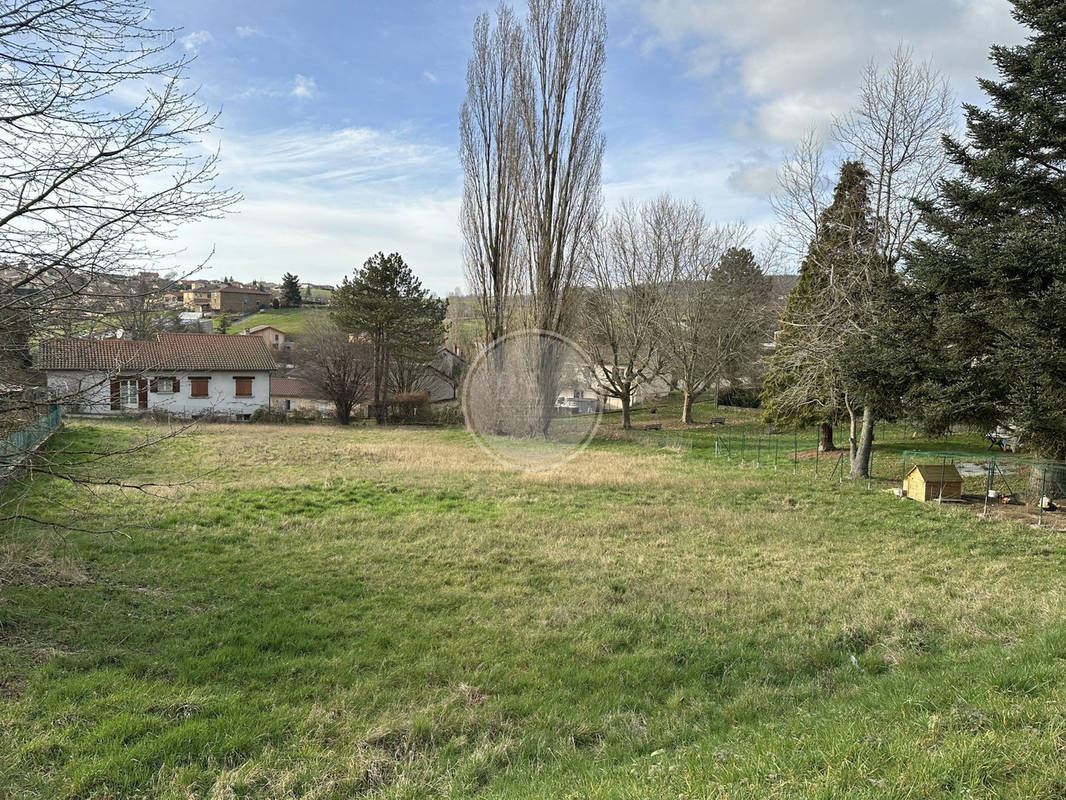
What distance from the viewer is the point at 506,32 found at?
27.5m

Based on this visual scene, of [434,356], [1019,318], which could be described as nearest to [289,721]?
[1019,318]

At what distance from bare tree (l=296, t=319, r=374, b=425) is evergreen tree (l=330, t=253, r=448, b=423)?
0.77 m

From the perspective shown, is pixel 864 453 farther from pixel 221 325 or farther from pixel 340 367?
pixel 221 325

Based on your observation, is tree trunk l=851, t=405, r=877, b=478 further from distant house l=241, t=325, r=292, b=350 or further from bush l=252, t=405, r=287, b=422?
distant house l=241, t=325, r=292, b=350

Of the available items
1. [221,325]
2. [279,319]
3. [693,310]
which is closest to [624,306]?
[693,310]

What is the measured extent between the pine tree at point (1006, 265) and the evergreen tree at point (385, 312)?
29.8 m

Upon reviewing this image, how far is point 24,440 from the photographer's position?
1310 cm

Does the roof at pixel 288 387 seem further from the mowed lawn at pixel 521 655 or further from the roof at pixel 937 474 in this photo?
the roof at pixel 937 474

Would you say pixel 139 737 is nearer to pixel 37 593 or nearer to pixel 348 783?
pixel 348 783

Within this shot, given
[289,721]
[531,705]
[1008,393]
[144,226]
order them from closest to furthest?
[289,721]
[531,705]
[144,226]
[1008,393]

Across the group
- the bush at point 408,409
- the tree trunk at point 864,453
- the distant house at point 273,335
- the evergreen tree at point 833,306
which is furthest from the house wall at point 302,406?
the tree trunk at point 864,453

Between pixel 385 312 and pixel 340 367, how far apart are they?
5.16 m

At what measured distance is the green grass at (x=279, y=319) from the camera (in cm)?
6412

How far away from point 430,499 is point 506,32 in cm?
2360
